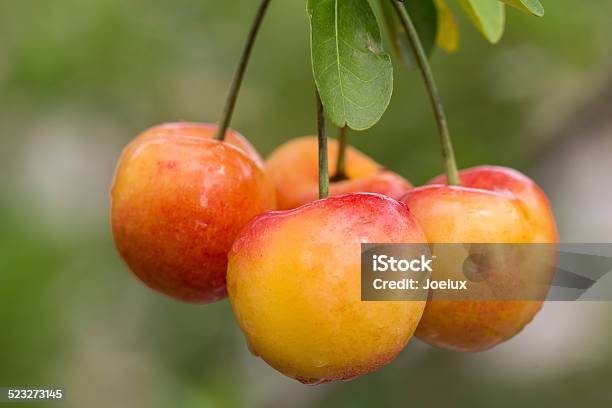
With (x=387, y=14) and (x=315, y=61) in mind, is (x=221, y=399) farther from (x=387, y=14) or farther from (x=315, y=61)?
(x=315, y=61)

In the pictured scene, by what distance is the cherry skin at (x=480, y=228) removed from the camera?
1.19 m

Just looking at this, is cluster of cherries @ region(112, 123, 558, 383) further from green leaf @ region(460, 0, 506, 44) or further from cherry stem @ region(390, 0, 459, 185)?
green leaf @ region(460, 0, 506, 44)

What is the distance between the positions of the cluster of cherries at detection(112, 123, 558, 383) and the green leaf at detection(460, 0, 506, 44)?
0.74 feet

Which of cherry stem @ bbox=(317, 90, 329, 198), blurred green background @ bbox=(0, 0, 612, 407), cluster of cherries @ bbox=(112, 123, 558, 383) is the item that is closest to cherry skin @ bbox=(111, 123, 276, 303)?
cluster of cherries @ bbox=(112, 123, 558, 383)

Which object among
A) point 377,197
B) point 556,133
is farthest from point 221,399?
point 377,197

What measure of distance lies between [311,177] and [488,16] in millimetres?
397

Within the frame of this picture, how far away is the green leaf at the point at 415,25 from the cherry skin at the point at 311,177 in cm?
23

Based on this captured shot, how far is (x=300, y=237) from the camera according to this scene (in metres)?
1.07

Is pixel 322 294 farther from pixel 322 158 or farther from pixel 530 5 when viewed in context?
pixel 530 5

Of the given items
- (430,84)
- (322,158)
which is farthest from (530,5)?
(322,158)

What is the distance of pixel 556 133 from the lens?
2732 mm

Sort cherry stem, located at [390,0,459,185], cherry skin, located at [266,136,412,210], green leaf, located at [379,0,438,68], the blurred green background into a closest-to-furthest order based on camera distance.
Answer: cherry stem, located at [390,0,459,185] < cherry skin, located at [266,136,412,210] < green leaf, located at [379,0,438,68] < the blurred green background

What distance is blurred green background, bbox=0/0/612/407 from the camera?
9.53 feet

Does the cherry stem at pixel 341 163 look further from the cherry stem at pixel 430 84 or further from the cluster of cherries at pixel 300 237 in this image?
the cherry stem at pixel 430 84
